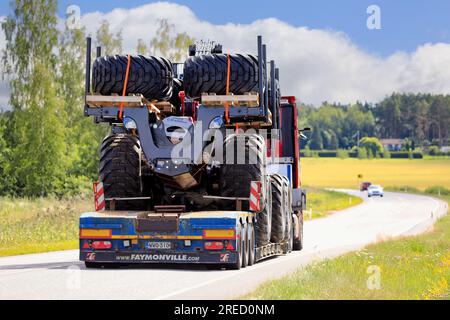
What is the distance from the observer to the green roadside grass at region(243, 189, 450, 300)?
13.0m

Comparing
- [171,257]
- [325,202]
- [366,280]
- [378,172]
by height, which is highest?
[171,257]

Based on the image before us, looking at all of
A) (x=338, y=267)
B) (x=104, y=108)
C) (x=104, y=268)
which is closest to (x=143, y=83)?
(x=104, y=108)

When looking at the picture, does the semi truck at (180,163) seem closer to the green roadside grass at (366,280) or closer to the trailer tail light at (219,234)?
the trailer tail light at (219,234)

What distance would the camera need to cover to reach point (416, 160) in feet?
570

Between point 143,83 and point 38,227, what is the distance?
14.8 meters

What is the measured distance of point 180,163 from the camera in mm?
18156

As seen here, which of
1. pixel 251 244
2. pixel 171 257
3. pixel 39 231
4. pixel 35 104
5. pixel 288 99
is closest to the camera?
pixel 171 257

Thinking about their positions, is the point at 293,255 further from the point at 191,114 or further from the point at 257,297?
the point at 257,297

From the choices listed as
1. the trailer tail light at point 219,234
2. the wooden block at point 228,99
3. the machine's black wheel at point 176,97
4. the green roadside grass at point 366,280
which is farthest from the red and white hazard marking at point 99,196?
the green roadside grass at point 366,280

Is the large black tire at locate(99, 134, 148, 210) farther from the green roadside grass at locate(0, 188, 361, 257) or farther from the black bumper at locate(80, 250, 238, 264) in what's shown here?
the green roadside grass at locate(0, 188, 361, 257)

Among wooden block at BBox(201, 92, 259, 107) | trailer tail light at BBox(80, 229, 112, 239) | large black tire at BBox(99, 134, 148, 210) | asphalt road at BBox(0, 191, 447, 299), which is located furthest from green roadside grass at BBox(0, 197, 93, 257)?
wooden block at BBox(201, 92, 259, 107)

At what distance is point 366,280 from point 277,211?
6.70m

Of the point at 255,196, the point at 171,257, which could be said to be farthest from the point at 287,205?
the point at 171,257

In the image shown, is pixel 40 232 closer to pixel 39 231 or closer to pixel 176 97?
pixel 39 231
